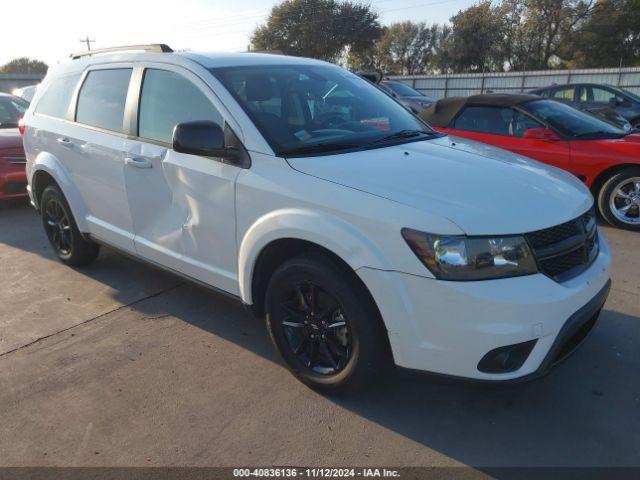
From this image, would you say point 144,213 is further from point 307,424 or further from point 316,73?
point 307,424

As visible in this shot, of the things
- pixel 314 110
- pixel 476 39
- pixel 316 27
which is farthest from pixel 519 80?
pixel 476 39

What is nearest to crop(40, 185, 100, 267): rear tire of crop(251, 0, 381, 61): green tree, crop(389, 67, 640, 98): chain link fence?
crop(389, 67, 640, 98): chain link fence

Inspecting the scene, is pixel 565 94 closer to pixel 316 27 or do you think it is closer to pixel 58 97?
pixel 58 97

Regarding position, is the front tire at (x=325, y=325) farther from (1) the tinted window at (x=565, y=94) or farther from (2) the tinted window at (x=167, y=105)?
(1) the tinted window at (x=565, y=94)

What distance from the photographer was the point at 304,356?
3043 mm

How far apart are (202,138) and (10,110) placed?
6.98 metres

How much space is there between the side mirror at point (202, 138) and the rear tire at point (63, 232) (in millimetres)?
2131

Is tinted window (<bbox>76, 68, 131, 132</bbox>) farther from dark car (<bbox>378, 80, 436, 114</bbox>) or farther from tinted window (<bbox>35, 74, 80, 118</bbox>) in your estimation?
dark car (<bbox>378, 80, 436, 114</bbox>)

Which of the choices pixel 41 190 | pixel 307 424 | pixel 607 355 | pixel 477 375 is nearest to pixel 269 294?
pixel 307 424

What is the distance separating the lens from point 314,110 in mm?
3439

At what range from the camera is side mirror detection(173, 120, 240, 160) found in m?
2.90

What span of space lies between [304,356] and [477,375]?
3.34ft

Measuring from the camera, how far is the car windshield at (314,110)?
10.1 ft

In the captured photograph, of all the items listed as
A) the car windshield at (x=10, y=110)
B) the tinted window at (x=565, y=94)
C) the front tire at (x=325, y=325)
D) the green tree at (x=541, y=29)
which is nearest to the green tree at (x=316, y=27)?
the green tree at (x=541, y=29)
